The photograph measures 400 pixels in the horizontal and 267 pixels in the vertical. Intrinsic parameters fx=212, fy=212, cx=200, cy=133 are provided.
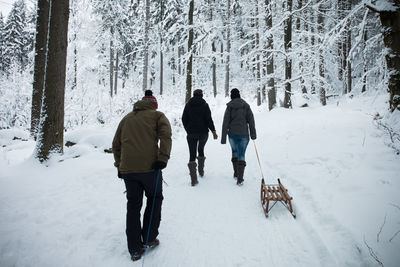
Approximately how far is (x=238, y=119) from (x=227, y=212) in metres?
2.40

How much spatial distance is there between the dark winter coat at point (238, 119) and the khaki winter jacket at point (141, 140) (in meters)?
2.84

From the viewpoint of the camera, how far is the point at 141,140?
2.92m

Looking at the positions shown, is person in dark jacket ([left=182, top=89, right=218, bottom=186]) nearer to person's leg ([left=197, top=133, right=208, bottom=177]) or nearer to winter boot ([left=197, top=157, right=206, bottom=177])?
person's leg ([left=197, top=133, right=208, bottom=177])

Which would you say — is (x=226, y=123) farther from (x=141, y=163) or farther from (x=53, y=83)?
(x=53, y=83)

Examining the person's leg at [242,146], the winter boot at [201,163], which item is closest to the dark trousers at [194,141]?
the winter boot at [201,163]

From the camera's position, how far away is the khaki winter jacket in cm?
288

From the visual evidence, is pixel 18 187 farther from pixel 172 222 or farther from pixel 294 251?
pixel 294 251

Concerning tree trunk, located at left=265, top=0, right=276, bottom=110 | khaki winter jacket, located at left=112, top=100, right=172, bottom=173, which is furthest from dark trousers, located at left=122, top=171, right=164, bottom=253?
tree trunk, located at left=265, top=0, right=276, bottom=110

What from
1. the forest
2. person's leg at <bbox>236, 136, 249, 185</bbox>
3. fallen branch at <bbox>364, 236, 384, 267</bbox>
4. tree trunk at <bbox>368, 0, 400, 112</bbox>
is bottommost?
fallen branch at <bbox>364, 236, 384, 267</bbox>

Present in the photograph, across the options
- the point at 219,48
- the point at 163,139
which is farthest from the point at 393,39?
the point at 219,48

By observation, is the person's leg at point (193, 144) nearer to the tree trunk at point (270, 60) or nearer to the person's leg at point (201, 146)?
the person's leg at point (201, 146)

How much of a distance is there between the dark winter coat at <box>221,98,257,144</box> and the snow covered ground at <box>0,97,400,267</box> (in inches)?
54.9

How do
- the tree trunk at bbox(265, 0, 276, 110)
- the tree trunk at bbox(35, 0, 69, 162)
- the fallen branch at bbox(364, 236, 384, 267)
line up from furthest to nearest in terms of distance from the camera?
1. the tree trunk at bbox(265, 0, 276, 110)
2. the tree trunk at bbox(35, 0, 69, 162)
3. the fallen branch at bbox(364, 236, 384, 267)

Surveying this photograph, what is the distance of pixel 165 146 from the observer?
299 cm
